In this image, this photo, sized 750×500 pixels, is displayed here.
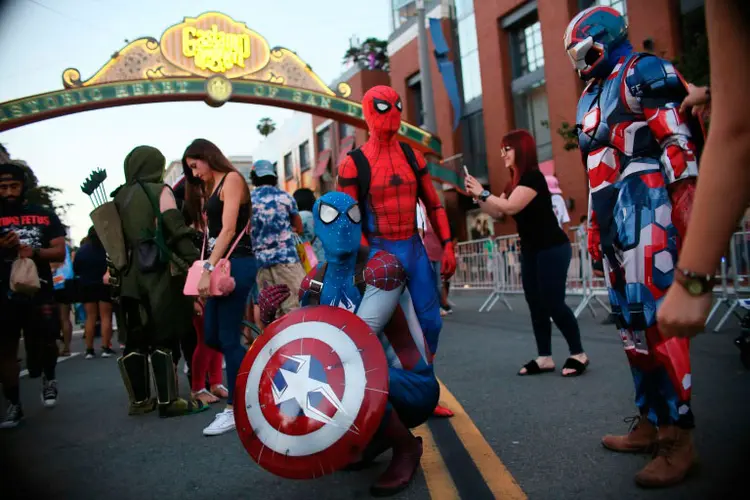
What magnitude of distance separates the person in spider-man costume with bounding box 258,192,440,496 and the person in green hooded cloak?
1.69 m

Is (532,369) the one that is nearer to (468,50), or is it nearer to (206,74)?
(206,74)

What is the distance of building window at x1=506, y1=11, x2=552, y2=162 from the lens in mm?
21406

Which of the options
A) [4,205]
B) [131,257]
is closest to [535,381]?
[131,257]

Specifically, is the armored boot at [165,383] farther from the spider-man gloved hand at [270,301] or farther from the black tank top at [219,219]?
the spider-man gloved hand at [270,301]

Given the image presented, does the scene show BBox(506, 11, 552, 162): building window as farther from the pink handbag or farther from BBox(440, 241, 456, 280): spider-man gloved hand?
the pink handbag

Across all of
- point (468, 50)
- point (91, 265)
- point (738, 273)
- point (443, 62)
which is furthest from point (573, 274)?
point (468, 50)

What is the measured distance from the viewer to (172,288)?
427 centimetres

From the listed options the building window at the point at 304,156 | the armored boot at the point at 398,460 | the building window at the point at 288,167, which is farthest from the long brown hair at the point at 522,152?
the building window at the point at 288,167

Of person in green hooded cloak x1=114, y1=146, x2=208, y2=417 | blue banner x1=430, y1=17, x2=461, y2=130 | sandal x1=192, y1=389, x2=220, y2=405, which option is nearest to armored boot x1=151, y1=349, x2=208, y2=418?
person in green hooded cloak x1=114, y1=146, x2=208, y2=417

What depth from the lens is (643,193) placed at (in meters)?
2.36

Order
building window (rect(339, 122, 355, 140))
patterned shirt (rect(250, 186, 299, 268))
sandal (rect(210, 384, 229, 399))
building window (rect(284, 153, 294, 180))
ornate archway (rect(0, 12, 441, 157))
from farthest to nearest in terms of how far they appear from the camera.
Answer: building window (rect(284, 153, 294, 180))
building window (rect(339, 122, 355, 140))
ornate archway (rect(0, 12, 441, 157))
patterned shirt (rect(250, 186, 299, 268))
sandal (rect(210, 384, 229, 399))

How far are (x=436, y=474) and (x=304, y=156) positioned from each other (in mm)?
39684

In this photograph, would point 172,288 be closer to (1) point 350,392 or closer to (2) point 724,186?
(1) point 350,392

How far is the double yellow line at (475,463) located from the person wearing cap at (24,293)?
299cm
